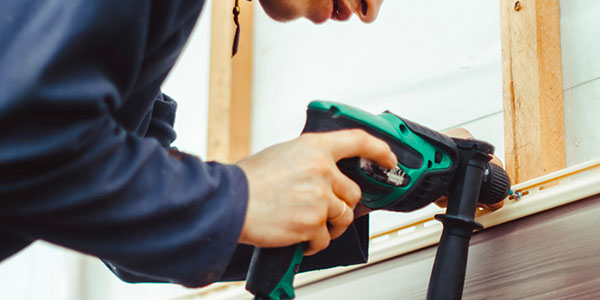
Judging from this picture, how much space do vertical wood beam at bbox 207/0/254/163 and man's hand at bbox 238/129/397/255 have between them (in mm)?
1161

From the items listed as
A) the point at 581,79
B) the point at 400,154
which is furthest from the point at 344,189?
the point at 581,79

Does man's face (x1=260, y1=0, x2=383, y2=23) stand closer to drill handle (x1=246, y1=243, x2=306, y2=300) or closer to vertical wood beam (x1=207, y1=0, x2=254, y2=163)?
drill handle (x1=246, y1=243, x2=306, y2=300)

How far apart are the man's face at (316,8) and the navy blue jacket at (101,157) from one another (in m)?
0.30

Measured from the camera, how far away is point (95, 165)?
24.4 inches

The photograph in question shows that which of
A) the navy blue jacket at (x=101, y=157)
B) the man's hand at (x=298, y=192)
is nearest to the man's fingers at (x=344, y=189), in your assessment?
the man's hand at (x=298, y=192)

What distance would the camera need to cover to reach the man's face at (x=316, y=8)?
1034mm

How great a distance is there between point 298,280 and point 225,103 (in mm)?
711

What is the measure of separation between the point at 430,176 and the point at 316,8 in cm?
29

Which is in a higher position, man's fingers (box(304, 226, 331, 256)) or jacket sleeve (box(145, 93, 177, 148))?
jacket sleeve (box(145, 93, 177, 148))

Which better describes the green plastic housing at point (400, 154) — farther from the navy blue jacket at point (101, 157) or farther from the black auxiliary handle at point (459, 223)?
the navy blue jacket at point (101, 157)

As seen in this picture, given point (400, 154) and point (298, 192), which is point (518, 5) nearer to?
point (400, 154)

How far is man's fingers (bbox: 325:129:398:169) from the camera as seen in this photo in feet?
2.64

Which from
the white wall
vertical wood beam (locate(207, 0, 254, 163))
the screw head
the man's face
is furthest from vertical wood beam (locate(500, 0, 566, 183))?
vertical wood beam (locate(207, 0, 254, 163))

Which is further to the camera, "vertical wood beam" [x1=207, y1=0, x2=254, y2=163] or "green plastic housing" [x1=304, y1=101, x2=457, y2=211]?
"vertical wood beam" [x1=207, y1=0, x2=254, y2=163]
